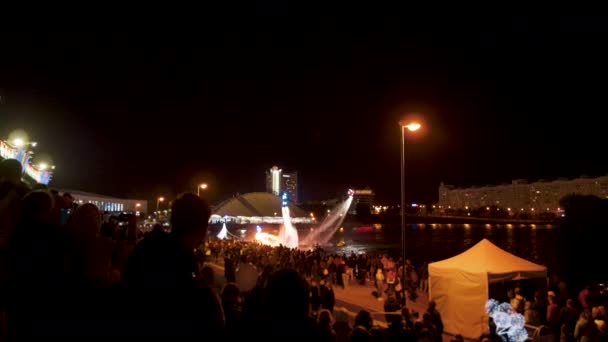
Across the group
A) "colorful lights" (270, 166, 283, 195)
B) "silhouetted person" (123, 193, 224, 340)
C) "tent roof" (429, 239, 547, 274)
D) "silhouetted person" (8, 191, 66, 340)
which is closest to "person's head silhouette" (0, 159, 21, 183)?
"silhouetted person" (8, 191, 66, 340)

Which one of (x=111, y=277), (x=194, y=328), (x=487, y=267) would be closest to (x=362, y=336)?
(x=111, y=277)

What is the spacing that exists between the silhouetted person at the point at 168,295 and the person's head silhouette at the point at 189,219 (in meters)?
0.07

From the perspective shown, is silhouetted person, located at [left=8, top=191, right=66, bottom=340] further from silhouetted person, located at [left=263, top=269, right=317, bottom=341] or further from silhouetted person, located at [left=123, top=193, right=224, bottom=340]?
silhouetted person, located at [left=263, top=269, right=317, bottom=341]

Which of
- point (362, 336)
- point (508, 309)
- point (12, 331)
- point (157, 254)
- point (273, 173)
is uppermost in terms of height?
point (273, 173)

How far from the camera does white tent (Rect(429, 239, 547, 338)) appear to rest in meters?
11.3

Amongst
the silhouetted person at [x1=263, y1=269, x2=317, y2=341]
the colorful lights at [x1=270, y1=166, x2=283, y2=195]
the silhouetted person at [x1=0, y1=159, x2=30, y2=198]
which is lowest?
the silhouetted person at [x1=263, y1=269, x2=317, y2=341]

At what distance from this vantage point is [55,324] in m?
1.82

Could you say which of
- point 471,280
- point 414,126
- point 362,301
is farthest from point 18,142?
point 471,280

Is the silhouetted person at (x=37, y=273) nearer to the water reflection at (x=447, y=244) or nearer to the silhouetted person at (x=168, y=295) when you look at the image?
the silhouetted person at (x=168, y=295)

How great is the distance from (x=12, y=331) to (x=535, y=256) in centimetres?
6012

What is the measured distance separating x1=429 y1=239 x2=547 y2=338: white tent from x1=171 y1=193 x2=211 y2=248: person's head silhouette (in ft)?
34.7

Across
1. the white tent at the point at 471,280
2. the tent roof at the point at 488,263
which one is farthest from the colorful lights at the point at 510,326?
the tent roof at the point at 488,263

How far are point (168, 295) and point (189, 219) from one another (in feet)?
1.33

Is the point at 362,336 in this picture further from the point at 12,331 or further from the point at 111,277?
the point at 12,331
